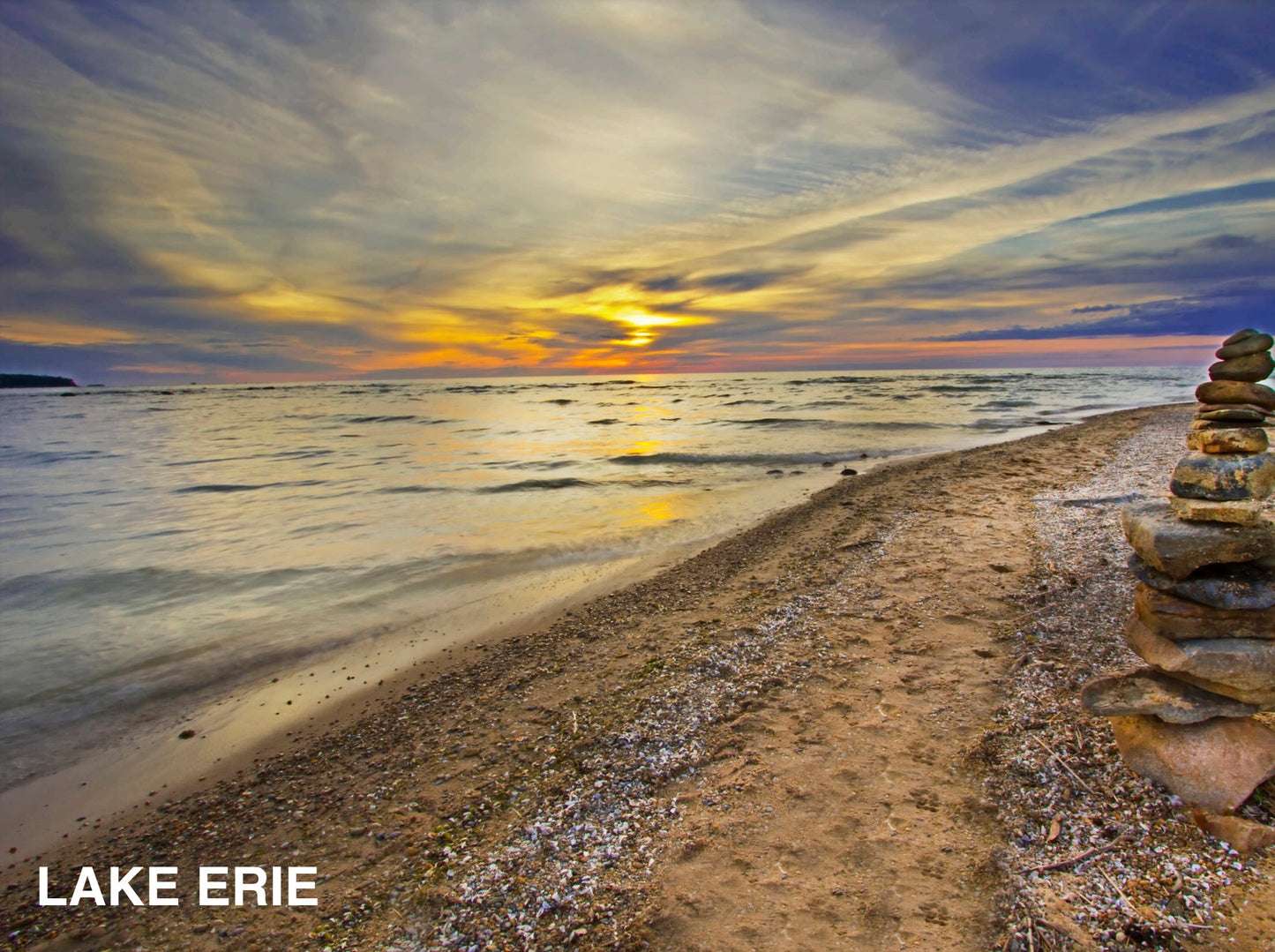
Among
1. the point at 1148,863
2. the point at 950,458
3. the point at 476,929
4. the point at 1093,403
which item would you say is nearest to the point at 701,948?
the point at 476,929

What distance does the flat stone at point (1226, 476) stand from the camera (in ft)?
13.5

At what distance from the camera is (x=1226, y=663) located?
12.9 feet

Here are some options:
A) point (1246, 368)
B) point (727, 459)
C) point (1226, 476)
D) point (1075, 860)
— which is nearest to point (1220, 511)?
point (1226, 476)

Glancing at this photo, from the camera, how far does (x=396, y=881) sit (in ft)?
13.5

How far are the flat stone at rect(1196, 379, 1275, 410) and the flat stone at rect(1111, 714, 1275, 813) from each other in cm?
219

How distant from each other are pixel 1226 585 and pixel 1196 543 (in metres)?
0.32

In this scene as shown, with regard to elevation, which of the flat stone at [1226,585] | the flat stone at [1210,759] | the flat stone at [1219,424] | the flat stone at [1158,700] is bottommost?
the flat stone at [1210,759]

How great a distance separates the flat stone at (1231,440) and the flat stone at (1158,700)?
1.68 metres

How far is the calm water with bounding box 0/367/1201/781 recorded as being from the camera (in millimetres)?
9305

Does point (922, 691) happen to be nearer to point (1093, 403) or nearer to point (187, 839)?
point (187, 839)

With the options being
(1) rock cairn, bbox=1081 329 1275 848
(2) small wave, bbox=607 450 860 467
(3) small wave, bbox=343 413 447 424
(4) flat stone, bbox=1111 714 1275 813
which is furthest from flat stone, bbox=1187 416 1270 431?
(3) small wave, bbox=343 413 447 424

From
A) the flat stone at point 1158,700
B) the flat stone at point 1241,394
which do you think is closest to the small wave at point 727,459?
the flat stone at point 1241,394

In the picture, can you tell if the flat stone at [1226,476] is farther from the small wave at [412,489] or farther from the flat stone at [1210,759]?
the small wave at [412,489]

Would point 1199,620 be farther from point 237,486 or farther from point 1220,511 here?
point 237,486
